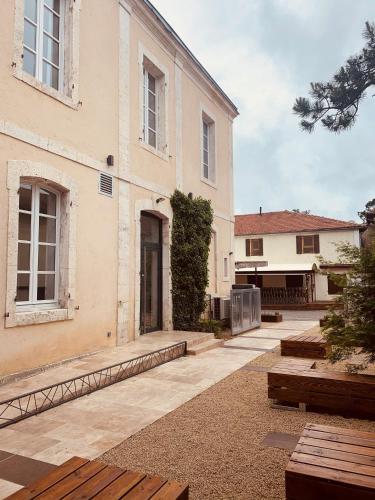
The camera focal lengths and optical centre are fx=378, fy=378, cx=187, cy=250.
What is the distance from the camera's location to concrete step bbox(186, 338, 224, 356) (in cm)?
737

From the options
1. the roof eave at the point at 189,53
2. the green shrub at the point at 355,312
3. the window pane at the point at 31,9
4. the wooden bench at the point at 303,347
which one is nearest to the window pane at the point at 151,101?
the roof eave at the point at 189,53

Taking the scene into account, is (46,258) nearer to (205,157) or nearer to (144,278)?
(144,278)

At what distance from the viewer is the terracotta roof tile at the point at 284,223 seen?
2497cm

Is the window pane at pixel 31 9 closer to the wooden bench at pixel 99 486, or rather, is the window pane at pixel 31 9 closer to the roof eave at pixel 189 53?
the roof eave at pixel 189 53

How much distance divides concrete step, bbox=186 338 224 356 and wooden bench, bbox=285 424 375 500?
4.83m

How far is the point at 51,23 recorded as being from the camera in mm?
6348

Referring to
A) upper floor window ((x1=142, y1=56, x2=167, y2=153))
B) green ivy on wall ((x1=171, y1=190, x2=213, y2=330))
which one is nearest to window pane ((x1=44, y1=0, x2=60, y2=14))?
upper floor window ((x1=142, y1=56, x2=167, y2=153))

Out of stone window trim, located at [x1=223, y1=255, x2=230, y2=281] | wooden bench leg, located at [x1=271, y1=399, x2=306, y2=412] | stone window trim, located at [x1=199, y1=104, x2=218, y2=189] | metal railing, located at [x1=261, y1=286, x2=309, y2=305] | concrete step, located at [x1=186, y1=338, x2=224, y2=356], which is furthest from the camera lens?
metal railing, located at [x1=261, y1=286, x2=309, y2=305]

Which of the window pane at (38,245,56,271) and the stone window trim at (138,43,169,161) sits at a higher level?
the stone window trim at (138,43,169,161)

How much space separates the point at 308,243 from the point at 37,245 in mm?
22023

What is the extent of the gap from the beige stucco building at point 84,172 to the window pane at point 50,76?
2cm

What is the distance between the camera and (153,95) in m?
9.56

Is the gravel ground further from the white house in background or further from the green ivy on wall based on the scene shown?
the white house in background

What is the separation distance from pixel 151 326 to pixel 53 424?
17.3 ft
